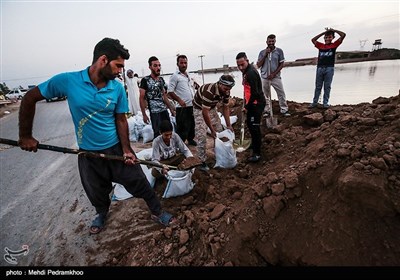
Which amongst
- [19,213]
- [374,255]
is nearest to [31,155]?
[19,213]

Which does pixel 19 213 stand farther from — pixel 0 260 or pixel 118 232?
pixel 118 232

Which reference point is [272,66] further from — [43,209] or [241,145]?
[43,209]

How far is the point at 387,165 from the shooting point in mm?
1734

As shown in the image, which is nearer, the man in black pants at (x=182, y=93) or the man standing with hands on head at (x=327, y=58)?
the man in black pants at (x=182, y=93)

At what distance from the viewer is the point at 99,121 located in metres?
2.02

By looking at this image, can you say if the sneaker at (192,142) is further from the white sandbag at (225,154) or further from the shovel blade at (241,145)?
the white sandbag at (225,154)

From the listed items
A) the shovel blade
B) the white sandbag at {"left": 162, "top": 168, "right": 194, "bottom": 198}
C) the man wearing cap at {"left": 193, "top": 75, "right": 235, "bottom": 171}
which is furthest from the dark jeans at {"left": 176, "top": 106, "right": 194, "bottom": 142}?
the white sandbag at {"left": 162, "top": 168, "right": 194, "bottom": 198}

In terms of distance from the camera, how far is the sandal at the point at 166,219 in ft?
7.84

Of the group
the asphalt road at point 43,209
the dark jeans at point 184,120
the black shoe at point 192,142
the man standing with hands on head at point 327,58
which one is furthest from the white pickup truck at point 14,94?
the man standing with hands on head at point 327,58

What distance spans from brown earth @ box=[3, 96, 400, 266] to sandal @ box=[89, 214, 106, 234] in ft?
0.25

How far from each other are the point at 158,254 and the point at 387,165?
81.5 inches

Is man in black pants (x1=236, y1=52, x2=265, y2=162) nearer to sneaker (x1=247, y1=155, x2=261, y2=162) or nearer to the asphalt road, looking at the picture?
sneaker (x1=247, y1=155, x2=261, y2=162)

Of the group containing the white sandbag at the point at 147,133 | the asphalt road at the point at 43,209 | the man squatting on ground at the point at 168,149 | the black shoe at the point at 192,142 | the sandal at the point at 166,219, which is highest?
the man squatting on ground at the point at 168,149

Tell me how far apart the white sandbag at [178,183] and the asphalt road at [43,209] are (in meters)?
0.99
